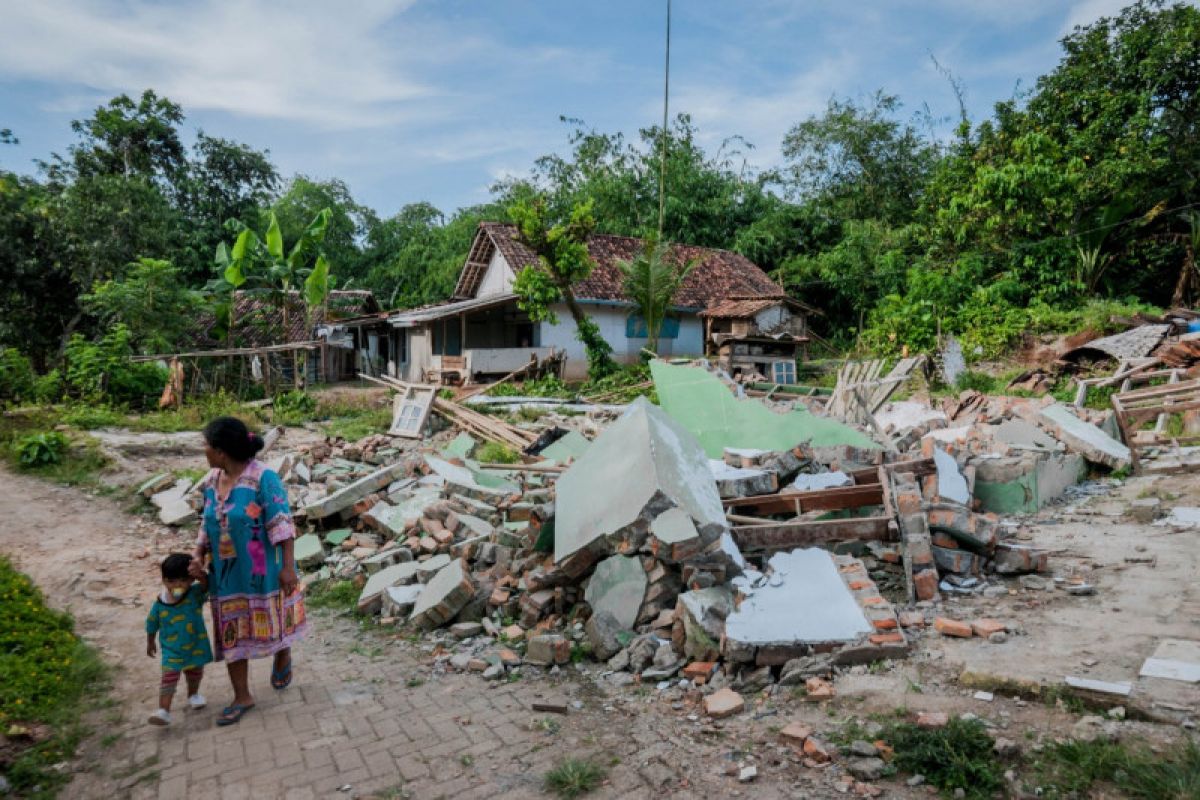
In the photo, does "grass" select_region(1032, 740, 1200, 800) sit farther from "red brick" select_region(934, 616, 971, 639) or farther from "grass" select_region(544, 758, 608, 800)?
"grass" select_region(544, 758, 608, 800)

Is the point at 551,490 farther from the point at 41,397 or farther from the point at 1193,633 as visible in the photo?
the point at 41,397

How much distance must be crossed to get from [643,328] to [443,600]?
17202 mm

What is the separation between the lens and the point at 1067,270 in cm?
1716

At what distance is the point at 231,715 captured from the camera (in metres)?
3.21

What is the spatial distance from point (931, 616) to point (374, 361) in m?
23.6

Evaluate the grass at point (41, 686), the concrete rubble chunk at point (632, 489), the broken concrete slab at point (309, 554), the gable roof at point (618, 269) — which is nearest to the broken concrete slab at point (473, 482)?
the broken concrete slab at point (309, 554)

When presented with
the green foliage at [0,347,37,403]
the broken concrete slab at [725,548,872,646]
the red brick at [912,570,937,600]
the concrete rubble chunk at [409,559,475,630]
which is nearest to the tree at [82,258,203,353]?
the green foliage at [0,347,37,403]

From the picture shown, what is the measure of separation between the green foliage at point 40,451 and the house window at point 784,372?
15418 mm

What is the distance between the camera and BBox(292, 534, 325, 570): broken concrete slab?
576 cm

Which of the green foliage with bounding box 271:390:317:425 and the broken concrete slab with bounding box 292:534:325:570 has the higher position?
the green foliage with bounding box 271:390:317:425

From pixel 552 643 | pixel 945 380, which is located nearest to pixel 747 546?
pixel 552 643

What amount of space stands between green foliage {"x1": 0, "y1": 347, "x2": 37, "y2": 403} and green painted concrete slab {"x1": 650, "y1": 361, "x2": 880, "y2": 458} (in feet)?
39.0

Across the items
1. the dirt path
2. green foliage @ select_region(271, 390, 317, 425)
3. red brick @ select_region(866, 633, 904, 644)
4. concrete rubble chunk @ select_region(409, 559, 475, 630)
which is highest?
green foliage @ select_region(271, 390, 317, 425)

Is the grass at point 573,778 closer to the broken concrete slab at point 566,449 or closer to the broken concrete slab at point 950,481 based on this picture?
the broken concrete slab at point 950,481
